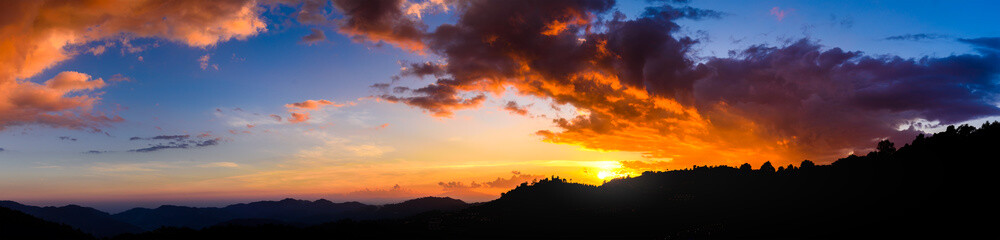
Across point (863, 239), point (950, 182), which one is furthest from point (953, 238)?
point (950, 182)

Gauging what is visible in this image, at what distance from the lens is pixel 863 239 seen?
16638 cm

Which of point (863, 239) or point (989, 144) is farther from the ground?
point (989, 144)

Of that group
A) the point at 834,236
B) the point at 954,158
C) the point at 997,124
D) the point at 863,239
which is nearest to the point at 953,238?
the point at 863,239

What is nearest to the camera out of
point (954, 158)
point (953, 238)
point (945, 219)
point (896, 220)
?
point (953, 238)

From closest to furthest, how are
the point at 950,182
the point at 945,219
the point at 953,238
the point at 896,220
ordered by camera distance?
the point at 953,238, the point at 945,219, the point at 896,220, the point at 950,182

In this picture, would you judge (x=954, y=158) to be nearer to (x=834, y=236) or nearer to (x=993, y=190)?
(x=993, y=190)

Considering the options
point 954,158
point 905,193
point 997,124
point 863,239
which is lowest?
point 863,239

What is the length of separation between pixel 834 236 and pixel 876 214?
25036mm

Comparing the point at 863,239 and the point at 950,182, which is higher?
the point at 950,182

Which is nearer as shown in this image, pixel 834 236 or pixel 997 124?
pixel 834 236

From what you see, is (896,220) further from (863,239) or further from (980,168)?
(980,168)

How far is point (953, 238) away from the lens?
470ft

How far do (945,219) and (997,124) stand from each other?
73768 millimetres

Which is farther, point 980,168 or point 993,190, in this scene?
point 980,168
